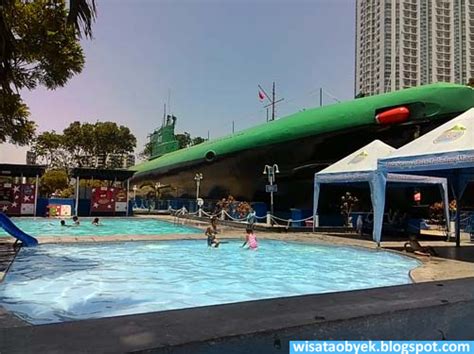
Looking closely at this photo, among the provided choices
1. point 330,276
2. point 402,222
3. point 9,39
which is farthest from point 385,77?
point 9,39

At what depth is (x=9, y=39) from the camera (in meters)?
7.07

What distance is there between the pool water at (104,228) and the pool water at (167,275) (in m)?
6.25

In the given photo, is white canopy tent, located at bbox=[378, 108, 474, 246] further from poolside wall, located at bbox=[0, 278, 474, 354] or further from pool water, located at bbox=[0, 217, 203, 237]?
pool water, located at bbox=[0, 217, 203, 237]

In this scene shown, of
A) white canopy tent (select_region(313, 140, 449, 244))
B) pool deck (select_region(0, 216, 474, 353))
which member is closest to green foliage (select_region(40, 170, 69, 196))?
white canopy tent (select_region(313, 140, 449, 244))

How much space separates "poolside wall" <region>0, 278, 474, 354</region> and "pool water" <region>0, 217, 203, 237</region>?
18879 millimetres

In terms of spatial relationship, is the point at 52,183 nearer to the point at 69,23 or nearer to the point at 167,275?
the point at 167,275

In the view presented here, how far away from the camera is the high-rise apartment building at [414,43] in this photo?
67.7 m

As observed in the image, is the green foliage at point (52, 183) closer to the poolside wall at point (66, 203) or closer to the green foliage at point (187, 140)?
the poolside wall at point (66, 203)

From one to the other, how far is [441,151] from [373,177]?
4.06 meters

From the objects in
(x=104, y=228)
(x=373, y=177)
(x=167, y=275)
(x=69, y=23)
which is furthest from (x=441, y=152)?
(x=104, y=228)

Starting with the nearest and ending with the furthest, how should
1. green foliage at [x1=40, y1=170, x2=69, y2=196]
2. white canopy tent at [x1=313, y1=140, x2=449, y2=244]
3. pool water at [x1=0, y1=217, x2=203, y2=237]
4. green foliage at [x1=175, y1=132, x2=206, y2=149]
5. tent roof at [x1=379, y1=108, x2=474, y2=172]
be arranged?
1. tent roof at [x1=379, y1=108, x2=474, y2=172]
2. white canopy tent at [x1=313, y1=140, x2=449, y2=244]
3. pool water at [x1=0, y1=217, x2=203, y2=237]
4. green foliage at [x1=40, y1=170, x2=69, y2=196]
5. green foliage at [x1=175, y1=132, x2=206, y2=149]

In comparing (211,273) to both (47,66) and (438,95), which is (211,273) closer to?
(47,66)

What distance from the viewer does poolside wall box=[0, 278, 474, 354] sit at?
95.7 inches

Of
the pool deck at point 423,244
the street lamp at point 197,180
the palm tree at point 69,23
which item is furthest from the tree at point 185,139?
the palm tree at point 69,23
